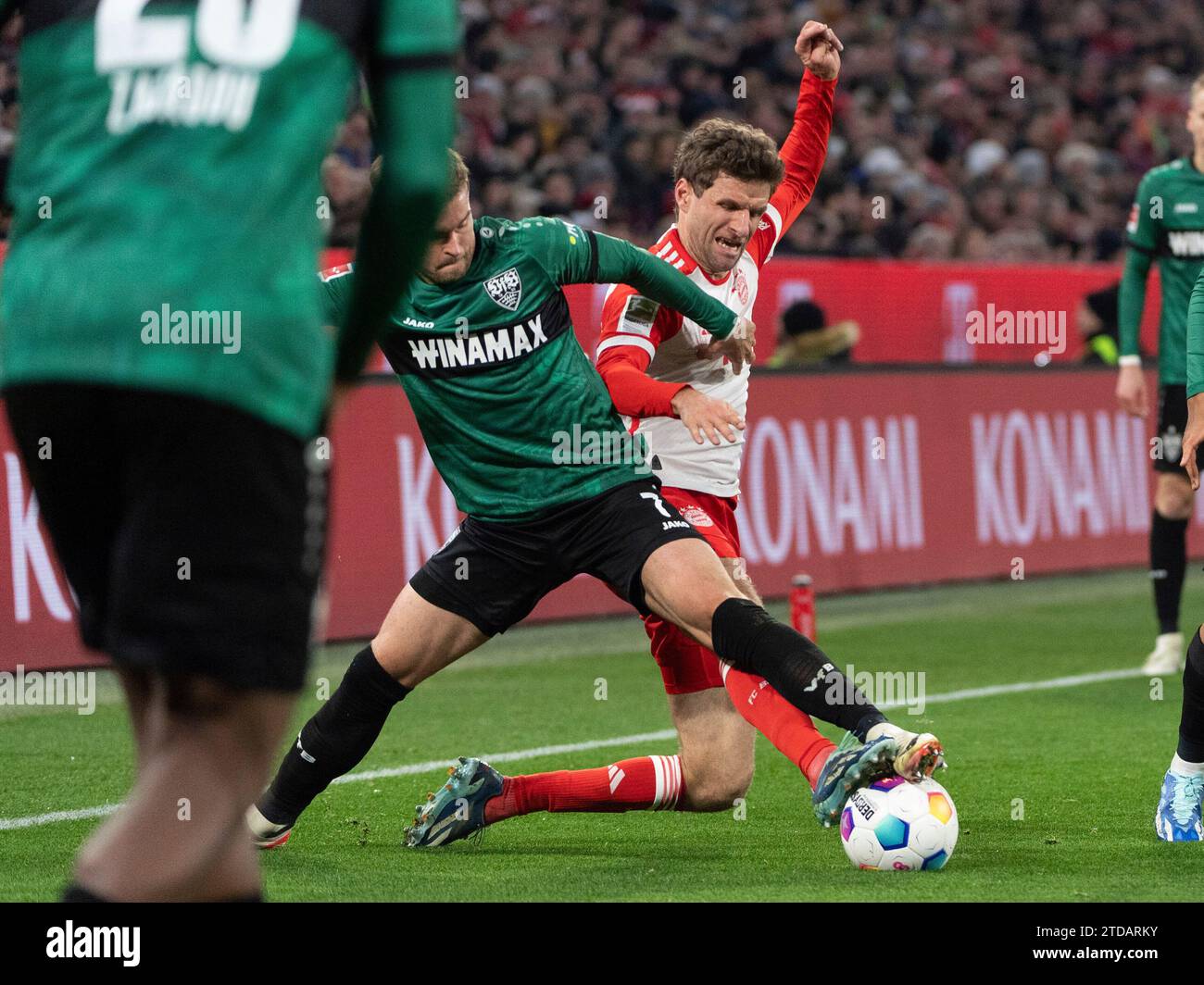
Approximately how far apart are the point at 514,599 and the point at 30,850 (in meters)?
1.43

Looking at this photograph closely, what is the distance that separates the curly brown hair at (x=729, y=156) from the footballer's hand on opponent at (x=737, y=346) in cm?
50

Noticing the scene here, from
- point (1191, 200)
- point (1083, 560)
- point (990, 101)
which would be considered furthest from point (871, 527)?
point (990, 101)

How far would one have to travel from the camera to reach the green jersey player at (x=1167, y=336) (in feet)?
29.5

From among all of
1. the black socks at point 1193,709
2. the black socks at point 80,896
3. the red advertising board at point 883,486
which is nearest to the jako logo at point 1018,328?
the red advertising board at point 883,486

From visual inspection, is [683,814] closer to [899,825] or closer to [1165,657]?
[899,825]

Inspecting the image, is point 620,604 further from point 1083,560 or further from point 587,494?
point 587,494

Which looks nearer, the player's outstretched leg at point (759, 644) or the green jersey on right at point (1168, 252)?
the player's outstretched leg at point (759, 644)

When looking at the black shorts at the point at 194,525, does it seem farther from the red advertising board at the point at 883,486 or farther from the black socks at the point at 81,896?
the red advertising board at the point at 883,486

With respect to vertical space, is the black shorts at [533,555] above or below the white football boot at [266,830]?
above

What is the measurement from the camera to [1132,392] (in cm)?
899

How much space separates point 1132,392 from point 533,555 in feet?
14.8

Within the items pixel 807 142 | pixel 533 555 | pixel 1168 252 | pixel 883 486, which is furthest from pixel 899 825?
pixel 883 486

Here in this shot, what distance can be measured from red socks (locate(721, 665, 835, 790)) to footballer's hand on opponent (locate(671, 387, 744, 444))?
2.05 feet

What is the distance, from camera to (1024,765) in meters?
6.91
